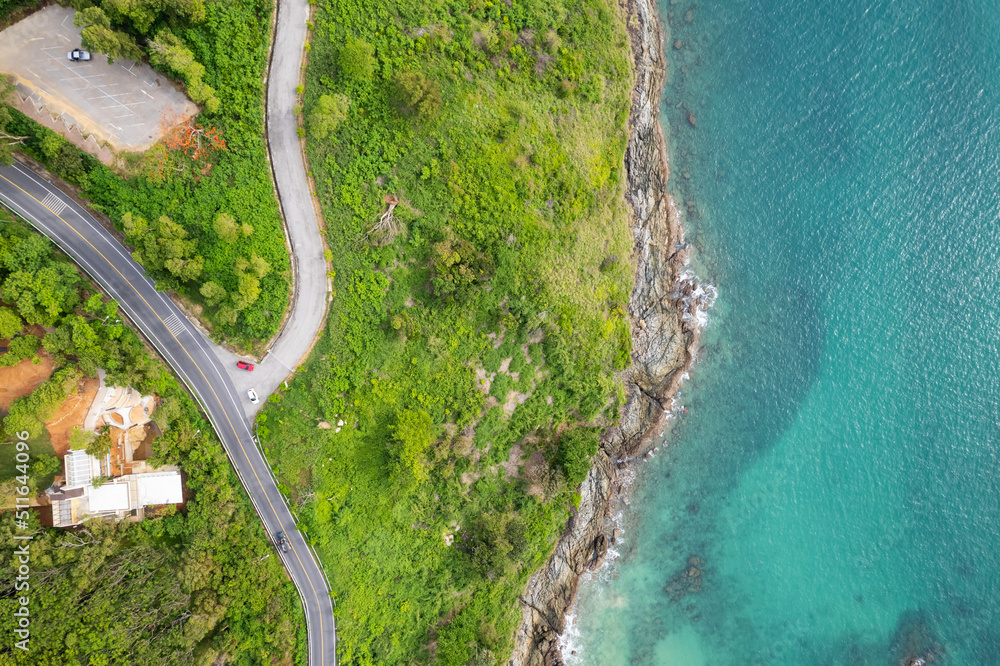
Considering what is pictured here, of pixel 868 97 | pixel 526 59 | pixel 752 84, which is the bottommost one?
pixel 526 59

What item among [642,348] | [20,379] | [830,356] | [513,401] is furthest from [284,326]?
[830,356]

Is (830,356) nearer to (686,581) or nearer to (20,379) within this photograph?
(686,581)

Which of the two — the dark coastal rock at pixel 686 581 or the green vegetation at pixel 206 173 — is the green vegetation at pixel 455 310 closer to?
the green vegetation at pixel 206 173

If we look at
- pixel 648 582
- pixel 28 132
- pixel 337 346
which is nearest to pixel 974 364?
pixel 648 582

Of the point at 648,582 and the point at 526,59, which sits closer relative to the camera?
the point at 526,59

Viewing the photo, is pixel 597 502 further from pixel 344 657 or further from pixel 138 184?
pixel 138 184

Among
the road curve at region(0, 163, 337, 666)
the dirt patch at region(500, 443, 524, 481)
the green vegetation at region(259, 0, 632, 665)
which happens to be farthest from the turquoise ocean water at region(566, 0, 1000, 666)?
the road curve at region(0, 163, 337, 666)

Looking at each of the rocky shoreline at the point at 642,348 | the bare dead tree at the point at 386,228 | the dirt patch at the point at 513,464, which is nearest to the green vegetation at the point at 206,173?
the bare dead tree at the point at 386,228
